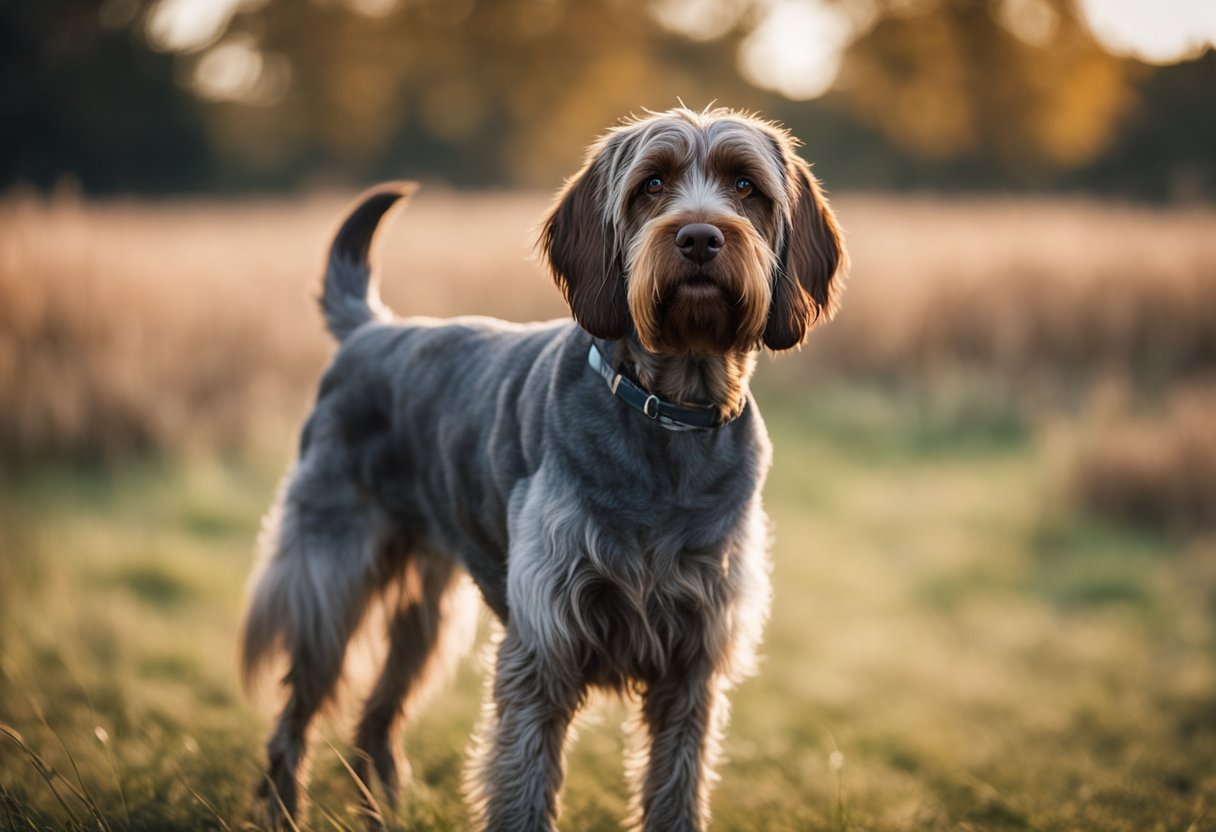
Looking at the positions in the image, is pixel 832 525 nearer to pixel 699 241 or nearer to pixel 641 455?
pixel 641 455

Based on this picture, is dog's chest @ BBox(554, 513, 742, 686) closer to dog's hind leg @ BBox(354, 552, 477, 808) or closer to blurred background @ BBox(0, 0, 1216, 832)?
blurred background @ BBox(0, 0, 1216, 832)

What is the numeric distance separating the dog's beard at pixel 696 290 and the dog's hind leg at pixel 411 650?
152 centimetres

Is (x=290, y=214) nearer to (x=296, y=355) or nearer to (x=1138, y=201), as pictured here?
(x=296, y=355)

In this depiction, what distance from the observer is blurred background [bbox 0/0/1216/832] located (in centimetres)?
403

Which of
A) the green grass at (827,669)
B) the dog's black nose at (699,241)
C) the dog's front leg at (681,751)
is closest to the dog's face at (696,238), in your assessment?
the dog's black nose at (699,241)

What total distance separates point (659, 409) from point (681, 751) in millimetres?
977

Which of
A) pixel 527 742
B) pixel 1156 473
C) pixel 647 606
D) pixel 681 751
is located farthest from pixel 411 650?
pixel 1156 473

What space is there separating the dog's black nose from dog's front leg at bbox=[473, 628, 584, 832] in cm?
114

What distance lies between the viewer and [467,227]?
13.6 metres

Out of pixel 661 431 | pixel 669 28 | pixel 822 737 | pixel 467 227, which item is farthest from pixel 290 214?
pixel 669 28

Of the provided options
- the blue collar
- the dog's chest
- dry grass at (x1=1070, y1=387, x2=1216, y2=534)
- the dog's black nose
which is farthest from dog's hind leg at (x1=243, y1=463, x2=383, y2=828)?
dry grass at (x1=1070, y1=387, x2=1216, y2=534)

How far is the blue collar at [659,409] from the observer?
274 centimetres

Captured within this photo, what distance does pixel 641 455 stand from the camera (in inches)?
108

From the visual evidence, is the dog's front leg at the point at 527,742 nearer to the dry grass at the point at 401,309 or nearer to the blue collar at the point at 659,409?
the blue collar at the point at 659,409
